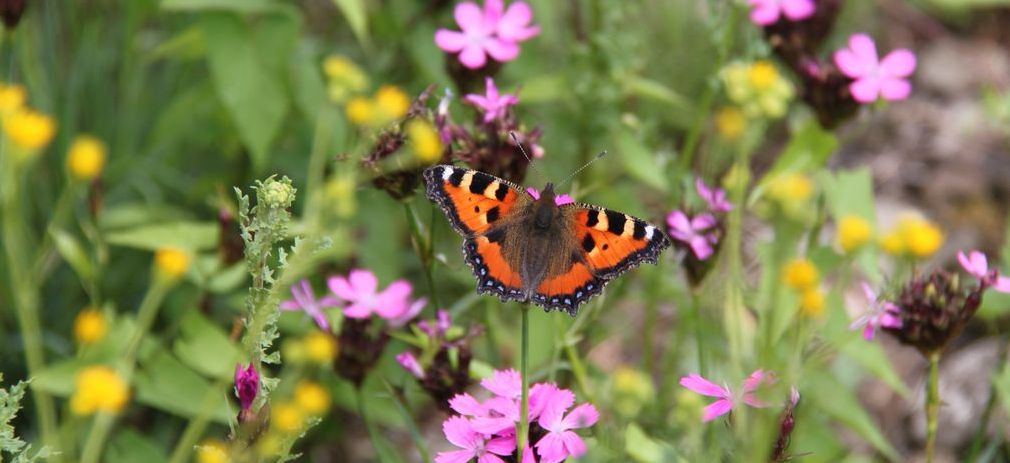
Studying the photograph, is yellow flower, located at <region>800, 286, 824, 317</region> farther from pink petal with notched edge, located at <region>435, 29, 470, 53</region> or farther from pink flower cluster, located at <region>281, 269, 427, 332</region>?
pink petal with notched edge, located at <region>435, 29, 470, 53</region>

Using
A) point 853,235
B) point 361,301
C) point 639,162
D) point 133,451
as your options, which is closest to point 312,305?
point 361,301

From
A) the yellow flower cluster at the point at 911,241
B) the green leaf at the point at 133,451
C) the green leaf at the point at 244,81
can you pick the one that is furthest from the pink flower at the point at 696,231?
the green leaf at the point at 133,451

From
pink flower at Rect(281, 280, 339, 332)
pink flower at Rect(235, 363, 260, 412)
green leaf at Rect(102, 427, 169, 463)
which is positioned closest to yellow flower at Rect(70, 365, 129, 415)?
pink flower at Rect(235, 363, 260, 412)

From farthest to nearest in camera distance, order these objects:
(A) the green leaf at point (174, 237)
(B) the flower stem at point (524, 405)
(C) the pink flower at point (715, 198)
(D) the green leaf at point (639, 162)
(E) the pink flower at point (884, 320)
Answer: (D) the green leaf at point (639, 162), (A) the green leaf at point (174, 237), (C) the pink flower at point (715, 198), (E) the pink flower at point (884, 320), (B) the flower stem at point (524, 405)

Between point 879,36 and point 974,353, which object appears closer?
point 974,353

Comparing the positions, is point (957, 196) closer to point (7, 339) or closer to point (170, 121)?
point (170, 121)

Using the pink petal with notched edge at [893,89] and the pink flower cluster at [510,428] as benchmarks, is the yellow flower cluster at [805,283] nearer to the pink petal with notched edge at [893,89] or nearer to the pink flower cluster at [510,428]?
the pink flower cluster at [510,428]

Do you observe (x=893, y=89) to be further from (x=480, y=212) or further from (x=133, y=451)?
(x=133, y=451)

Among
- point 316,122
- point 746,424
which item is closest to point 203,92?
point 316,122
